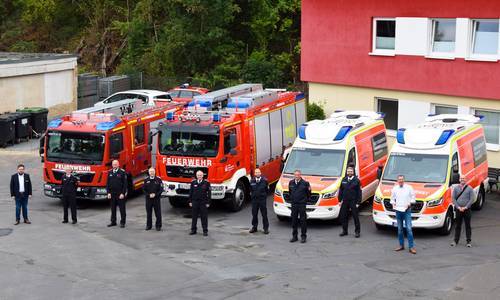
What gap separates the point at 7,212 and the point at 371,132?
10.4 meters

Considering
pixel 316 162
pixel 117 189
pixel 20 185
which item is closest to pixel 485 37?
pixel 316 162

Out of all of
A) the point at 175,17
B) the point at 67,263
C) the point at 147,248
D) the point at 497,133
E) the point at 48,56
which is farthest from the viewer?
the point at 175,17

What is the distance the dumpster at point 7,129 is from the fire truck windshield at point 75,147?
31.0 feet

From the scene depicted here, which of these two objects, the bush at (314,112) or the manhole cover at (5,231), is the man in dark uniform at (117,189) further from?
the bush at (314,112)

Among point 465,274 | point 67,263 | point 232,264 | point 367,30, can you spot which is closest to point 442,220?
point 465,274

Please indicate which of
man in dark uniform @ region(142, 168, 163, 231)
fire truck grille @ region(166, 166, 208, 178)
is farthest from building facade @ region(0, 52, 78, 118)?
man in dark uniform @ region(142, 168, 163, 231)

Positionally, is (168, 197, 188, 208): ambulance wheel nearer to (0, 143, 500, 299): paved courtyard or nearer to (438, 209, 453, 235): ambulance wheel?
(0, 143, 500, 299): paved courtyard

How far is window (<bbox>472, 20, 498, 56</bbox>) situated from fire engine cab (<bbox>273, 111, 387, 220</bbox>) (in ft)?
16.3

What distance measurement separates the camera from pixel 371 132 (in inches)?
982

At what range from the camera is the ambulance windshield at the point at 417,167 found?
21719 millimetres

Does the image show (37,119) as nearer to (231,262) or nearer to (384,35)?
(384,35)

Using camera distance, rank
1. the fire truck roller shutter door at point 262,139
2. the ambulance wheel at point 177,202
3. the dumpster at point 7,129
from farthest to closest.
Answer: the dumpster at point 7,129 < the fire truck roller shutter door at point 262,139 < the ambulance wheel at point 177,202

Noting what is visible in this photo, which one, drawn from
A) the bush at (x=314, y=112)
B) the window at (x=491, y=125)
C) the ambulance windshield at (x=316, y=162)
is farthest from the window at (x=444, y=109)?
the ambulance windshield at (x=316, y=162)

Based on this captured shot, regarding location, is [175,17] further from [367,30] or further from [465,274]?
[465,274]
